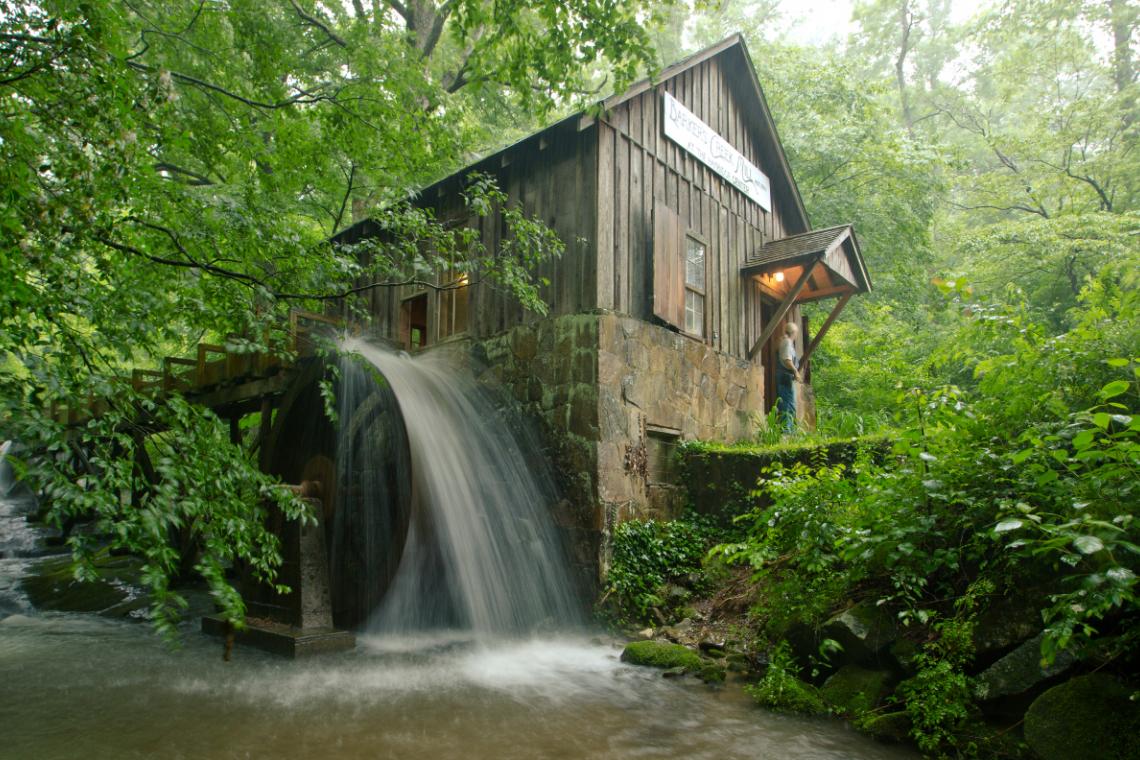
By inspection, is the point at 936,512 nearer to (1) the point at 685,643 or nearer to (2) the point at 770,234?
(1) the point at 685,643

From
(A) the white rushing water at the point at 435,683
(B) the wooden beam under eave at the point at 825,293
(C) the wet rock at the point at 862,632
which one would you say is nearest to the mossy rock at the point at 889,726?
(A) the white rushing water at the point at 435,683

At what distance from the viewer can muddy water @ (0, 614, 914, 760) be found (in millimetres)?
3674

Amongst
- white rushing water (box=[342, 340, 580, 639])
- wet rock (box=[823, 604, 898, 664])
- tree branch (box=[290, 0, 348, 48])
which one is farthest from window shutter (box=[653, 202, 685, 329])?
tree branch (box=[290, 0, 348, 48])

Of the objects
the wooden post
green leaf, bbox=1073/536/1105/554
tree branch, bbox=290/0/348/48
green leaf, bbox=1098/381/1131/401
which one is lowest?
green leaf, bbox=1073/536/1105/554

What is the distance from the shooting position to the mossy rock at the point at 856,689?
417 centimetres

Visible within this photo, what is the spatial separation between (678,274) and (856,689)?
543cm

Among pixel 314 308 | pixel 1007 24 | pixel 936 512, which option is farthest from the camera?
pixel 1007 24

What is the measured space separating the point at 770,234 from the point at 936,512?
24.9 feet

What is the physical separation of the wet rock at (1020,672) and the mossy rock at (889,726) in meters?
0.42

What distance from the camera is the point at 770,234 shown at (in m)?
11.3

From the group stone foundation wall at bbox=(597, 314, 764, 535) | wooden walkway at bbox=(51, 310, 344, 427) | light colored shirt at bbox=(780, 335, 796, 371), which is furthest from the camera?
light colored shirt at bbox=(780, 335, 796, 371)

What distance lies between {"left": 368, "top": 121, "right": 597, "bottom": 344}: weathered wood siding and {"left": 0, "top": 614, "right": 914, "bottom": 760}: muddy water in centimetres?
384

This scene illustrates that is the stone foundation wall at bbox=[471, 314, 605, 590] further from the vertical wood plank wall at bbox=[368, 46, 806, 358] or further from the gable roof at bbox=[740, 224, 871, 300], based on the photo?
the gable roof at bbox=[740, 224, 871, 300]

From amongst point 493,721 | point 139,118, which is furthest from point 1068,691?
point 139,118
